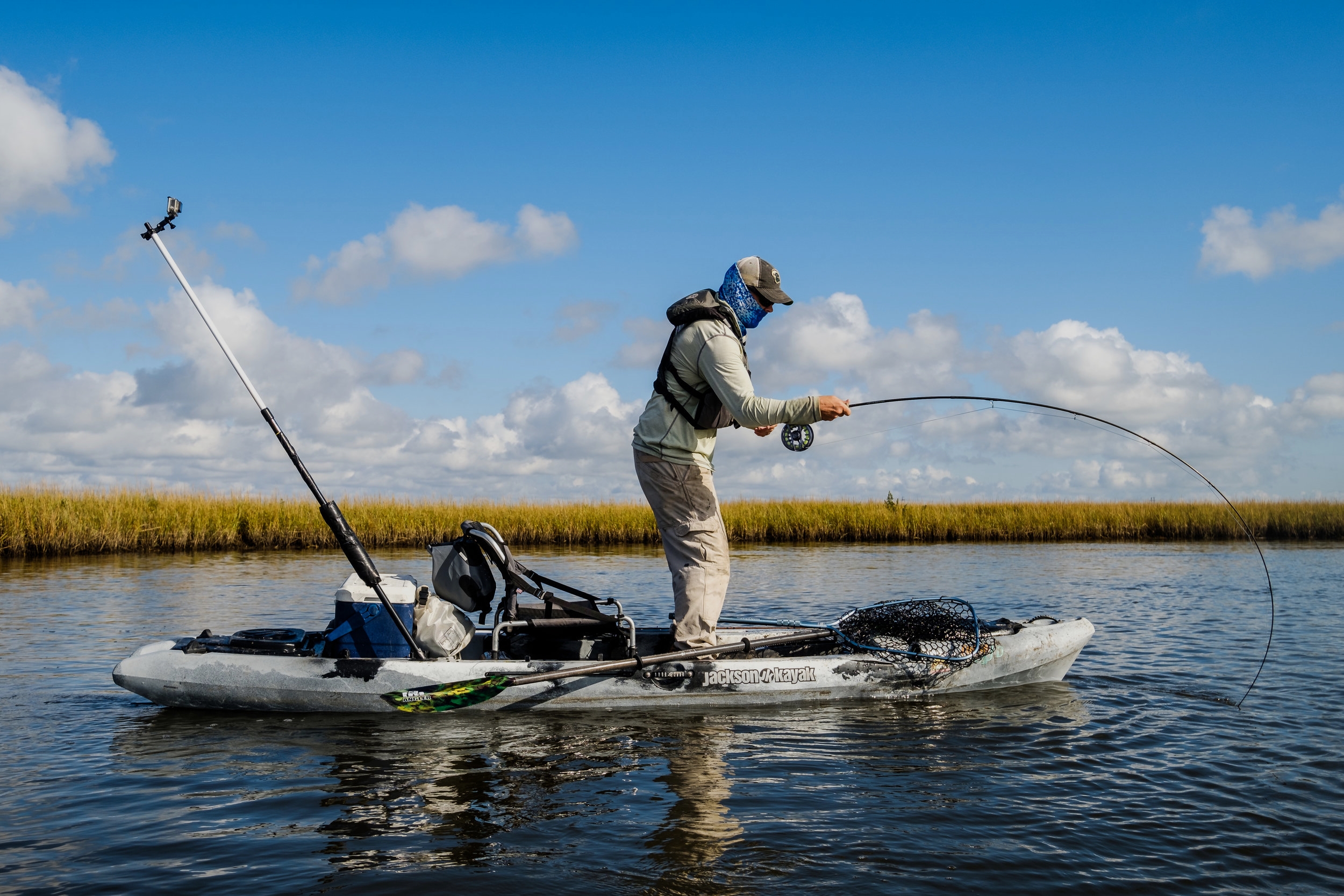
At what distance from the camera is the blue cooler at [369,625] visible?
611 centimetres

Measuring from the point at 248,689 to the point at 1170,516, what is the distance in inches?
1027

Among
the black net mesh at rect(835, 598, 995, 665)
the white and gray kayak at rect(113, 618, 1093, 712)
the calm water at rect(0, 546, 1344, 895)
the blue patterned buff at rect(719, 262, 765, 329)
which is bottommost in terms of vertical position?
the calm water at rect(0, 546, 1344, 895)

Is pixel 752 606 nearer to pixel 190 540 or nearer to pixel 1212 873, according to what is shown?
pixel 1212 873

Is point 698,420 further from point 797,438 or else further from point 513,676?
point 513,676

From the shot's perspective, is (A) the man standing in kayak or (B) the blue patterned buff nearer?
(A) the man standing in kayak

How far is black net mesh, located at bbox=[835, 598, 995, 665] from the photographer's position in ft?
21.5

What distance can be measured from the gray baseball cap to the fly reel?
853 millimetres

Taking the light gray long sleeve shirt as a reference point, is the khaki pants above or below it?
below

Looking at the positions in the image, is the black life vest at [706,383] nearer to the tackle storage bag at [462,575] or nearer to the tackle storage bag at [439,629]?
the tackle storage bag at [462,575]

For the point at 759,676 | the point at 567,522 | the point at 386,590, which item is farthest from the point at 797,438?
the point at 567,522

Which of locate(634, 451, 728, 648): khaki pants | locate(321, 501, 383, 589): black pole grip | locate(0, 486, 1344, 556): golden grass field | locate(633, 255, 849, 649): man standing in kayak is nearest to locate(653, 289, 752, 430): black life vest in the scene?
locate(633, 255, 849, 649): man standing in kayak

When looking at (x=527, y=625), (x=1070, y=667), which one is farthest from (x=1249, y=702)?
(x=527, y=625)

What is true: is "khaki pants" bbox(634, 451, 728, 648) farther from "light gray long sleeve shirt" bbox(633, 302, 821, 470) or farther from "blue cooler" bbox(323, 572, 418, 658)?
"blue cooler" bbox(323, 572, 418, 658)

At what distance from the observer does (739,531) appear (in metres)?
24.8
